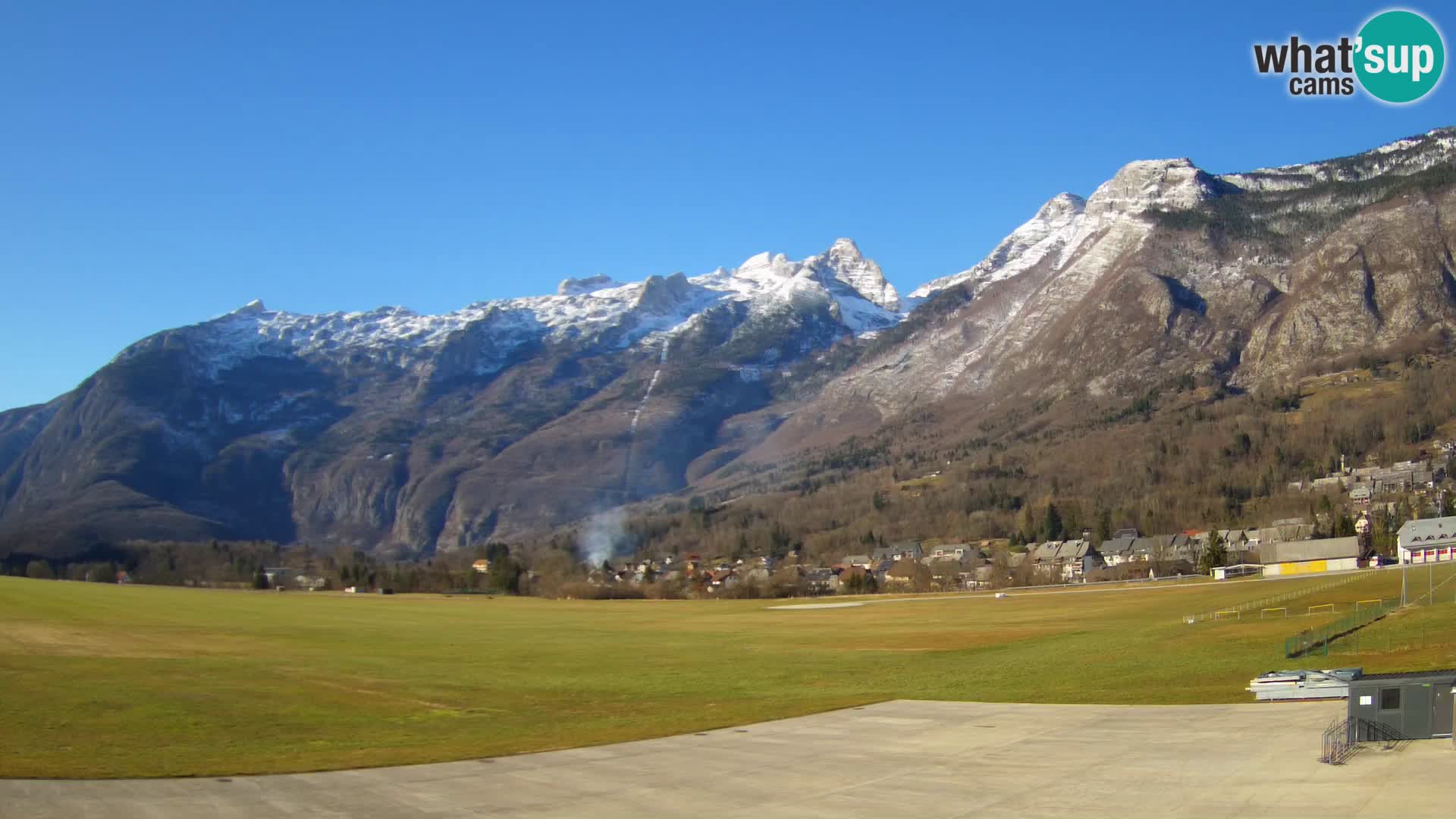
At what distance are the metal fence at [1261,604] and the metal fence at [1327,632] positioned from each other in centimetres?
865

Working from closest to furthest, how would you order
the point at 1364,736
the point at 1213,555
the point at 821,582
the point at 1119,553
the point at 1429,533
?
1. the point at 1364,736
2. the point at 1429,533
3. the point at 1213,555
4. the point at 821,582
5. the point at 1119,553

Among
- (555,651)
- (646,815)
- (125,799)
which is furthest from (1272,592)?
(125,799)

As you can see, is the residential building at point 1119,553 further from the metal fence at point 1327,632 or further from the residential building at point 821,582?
the metal fence at point 1327,632

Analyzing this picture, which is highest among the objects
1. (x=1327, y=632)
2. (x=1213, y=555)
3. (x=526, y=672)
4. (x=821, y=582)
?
(x=1213, y=555)

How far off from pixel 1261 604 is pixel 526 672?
51.0m

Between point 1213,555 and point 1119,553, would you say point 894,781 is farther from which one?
point 1119,553

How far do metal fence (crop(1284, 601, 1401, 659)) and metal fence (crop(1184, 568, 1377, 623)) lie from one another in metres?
8.65

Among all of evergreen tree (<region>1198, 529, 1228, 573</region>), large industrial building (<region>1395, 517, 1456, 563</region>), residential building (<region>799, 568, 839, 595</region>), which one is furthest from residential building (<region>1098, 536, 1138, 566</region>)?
large industrial building (<region>1395, 517, 1456, 563</region>)

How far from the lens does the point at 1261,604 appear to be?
3191 inches

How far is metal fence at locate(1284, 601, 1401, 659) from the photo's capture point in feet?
168

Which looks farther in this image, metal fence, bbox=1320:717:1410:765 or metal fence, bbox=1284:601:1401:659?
metal fence, bbox=1284:601:1401:659

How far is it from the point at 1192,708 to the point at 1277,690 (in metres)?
2.89

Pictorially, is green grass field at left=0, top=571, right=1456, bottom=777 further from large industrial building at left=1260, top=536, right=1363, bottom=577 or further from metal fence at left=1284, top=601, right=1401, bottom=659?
large industrial building at left=1260, top=536, right=1363, bottom=577

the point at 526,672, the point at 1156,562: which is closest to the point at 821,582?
the point at 1156,562
